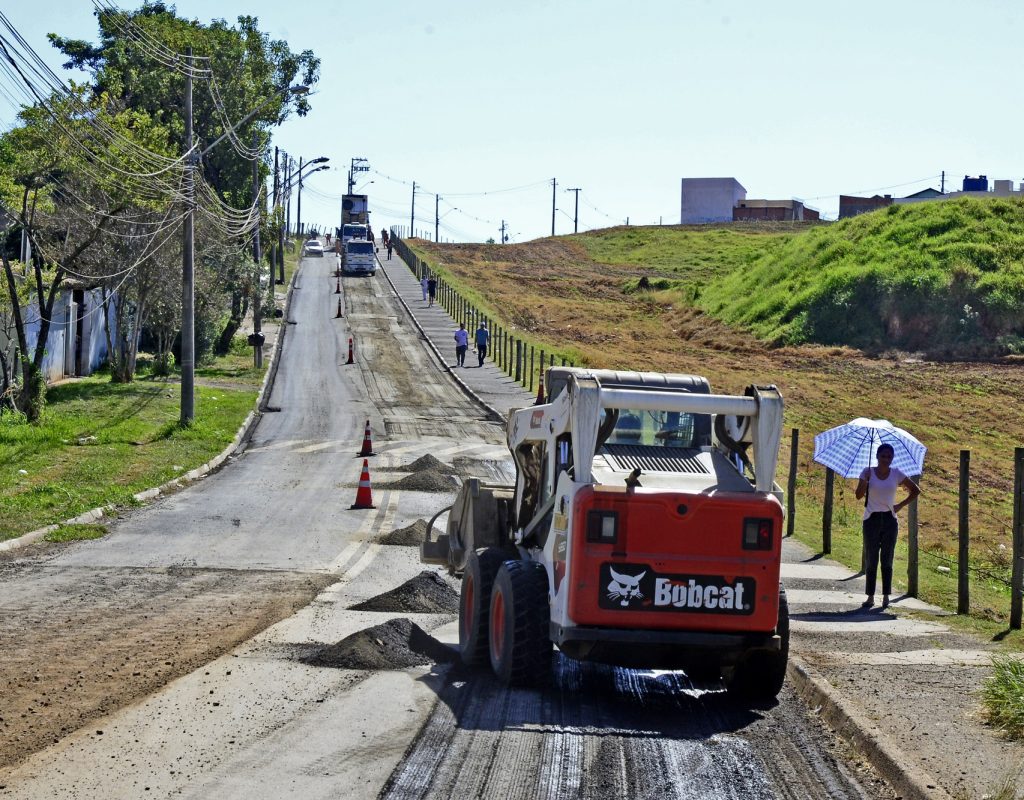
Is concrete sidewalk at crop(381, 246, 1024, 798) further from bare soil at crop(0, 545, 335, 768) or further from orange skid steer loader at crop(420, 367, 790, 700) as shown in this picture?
bare soil at crop(0, 545, 335, 768)

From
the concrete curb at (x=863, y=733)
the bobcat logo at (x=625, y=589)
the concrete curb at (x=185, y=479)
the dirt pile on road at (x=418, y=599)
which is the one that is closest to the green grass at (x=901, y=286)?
the concrete curb at (x=185, y=479)

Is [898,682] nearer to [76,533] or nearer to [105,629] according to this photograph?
[105,629]

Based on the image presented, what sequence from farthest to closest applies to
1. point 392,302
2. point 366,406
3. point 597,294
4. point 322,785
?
1. point 597,294
2. point 392,302
3. point 366,406
4. point 322,785

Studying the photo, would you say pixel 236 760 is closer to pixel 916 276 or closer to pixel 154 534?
pixel 154 534

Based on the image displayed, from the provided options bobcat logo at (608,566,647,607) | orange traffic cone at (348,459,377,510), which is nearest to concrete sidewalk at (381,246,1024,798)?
bobcat logo at (608,566,647,607)

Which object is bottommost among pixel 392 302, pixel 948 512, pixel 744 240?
pixel 948 512

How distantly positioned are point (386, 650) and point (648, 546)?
9.32 ft

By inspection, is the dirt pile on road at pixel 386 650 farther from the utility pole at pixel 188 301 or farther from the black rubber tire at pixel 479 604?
the utility pole at pixel 188 301

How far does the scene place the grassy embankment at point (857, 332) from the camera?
2477cm

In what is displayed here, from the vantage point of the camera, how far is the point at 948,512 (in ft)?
80.9

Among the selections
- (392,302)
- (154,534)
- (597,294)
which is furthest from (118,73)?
(154,534)

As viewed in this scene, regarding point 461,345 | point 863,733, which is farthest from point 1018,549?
point 461,345

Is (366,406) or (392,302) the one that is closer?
(366,406)

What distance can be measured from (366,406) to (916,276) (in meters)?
28.5
